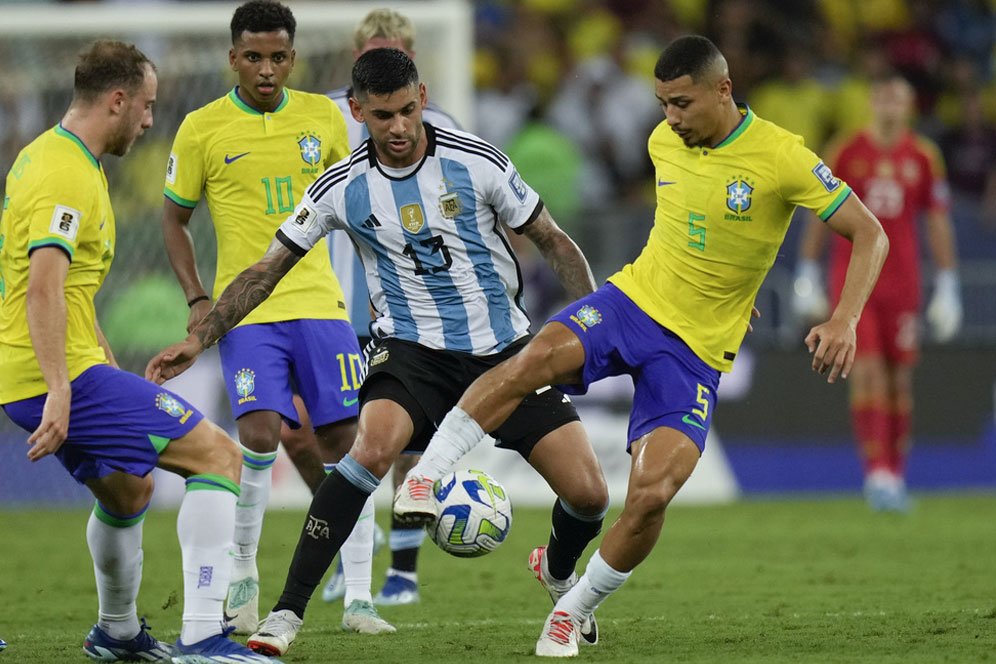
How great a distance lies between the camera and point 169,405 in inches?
210

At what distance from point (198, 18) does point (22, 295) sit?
23.8ft

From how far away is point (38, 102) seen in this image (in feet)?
41.8

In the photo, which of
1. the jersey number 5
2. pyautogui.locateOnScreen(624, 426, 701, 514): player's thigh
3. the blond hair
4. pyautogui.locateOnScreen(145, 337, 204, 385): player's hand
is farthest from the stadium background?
pyautogui.locateOnScreen(624, 426, 701, 514): player's thigh

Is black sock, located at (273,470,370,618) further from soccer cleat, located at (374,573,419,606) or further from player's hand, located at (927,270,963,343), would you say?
player's hand, located at (927,270,963,343)

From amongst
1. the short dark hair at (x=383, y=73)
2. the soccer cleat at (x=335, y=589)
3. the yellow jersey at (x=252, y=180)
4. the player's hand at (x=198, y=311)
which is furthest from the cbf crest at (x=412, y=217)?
the soccer cleat at (x=335, y=589)

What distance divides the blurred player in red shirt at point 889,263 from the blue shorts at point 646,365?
598 cm

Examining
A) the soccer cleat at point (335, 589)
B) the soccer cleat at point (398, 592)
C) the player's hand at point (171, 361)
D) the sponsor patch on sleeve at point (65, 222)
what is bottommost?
the soccer cleat at point (335, 589)

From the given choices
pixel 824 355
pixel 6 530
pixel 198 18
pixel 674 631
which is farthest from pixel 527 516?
pixel 824 355

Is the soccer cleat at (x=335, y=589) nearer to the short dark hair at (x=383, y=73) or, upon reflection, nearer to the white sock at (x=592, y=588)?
the white sock at (x=592, y=588)

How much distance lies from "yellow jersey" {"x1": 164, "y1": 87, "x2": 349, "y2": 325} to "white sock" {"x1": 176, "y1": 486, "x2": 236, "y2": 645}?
1.49m

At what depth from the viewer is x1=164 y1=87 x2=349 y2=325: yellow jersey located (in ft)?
22.3

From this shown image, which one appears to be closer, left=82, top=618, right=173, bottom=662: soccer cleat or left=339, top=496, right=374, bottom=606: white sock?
left=82, top=618, right=173, bottom=662: soccer cleat

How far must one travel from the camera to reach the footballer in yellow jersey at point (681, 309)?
5664mm

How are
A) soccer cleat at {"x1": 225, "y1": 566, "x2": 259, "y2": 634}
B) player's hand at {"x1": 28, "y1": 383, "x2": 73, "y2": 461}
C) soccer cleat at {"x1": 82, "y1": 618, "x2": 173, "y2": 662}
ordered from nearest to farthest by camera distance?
player's hand at {"x1": 28, "y1": 383, "x2": 73, "y2": 461}
soccer cleat at {"x1": 82, "y1": 618, "x2": 173, "y2": 662}
soccer cleat at {"x1": 225, "y1": 566, "x2": 259, "y2": 634}
